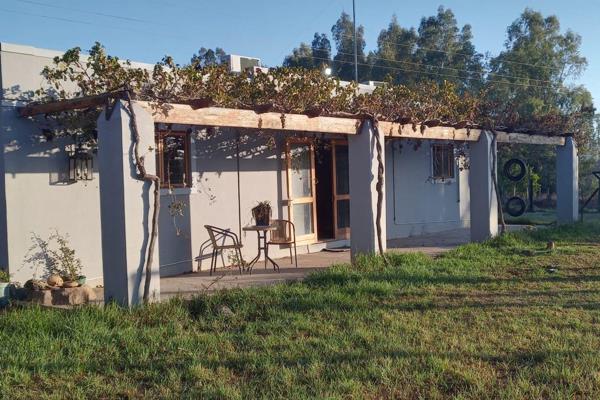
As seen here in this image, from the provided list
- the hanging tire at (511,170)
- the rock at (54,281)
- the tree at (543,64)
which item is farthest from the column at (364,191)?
the tree at (543,64)

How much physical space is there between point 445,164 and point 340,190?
4.16m

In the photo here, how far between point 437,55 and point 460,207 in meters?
25.3

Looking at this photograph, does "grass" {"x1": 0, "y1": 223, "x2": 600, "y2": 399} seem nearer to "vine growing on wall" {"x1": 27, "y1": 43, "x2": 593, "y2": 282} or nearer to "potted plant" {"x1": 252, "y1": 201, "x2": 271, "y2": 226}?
"vine growing on wall" {"x1": 27, "y1": 43, "x2": 593, "y2": 282}

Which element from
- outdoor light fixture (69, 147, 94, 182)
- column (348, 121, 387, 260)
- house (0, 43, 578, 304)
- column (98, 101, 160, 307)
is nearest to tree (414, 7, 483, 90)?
house (0, 43, 578, 304)

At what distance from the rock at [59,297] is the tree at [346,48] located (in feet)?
121

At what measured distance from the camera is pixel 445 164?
15391 mm

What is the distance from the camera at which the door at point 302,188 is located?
1119 cm

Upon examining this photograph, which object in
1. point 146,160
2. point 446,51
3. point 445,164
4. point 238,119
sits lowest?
point 146,160

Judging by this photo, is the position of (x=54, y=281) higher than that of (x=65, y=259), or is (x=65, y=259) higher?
(x=65, y=259)

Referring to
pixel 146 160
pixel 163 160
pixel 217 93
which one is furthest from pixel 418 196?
pixel 146 160

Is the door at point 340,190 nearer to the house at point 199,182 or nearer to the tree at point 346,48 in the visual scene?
the house at point 199,182

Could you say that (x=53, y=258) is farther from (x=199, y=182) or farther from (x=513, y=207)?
(x=513, y=207)

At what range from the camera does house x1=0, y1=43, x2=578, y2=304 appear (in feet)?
21.2

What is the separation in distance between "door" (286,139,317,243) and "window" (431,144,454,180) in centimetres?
446
